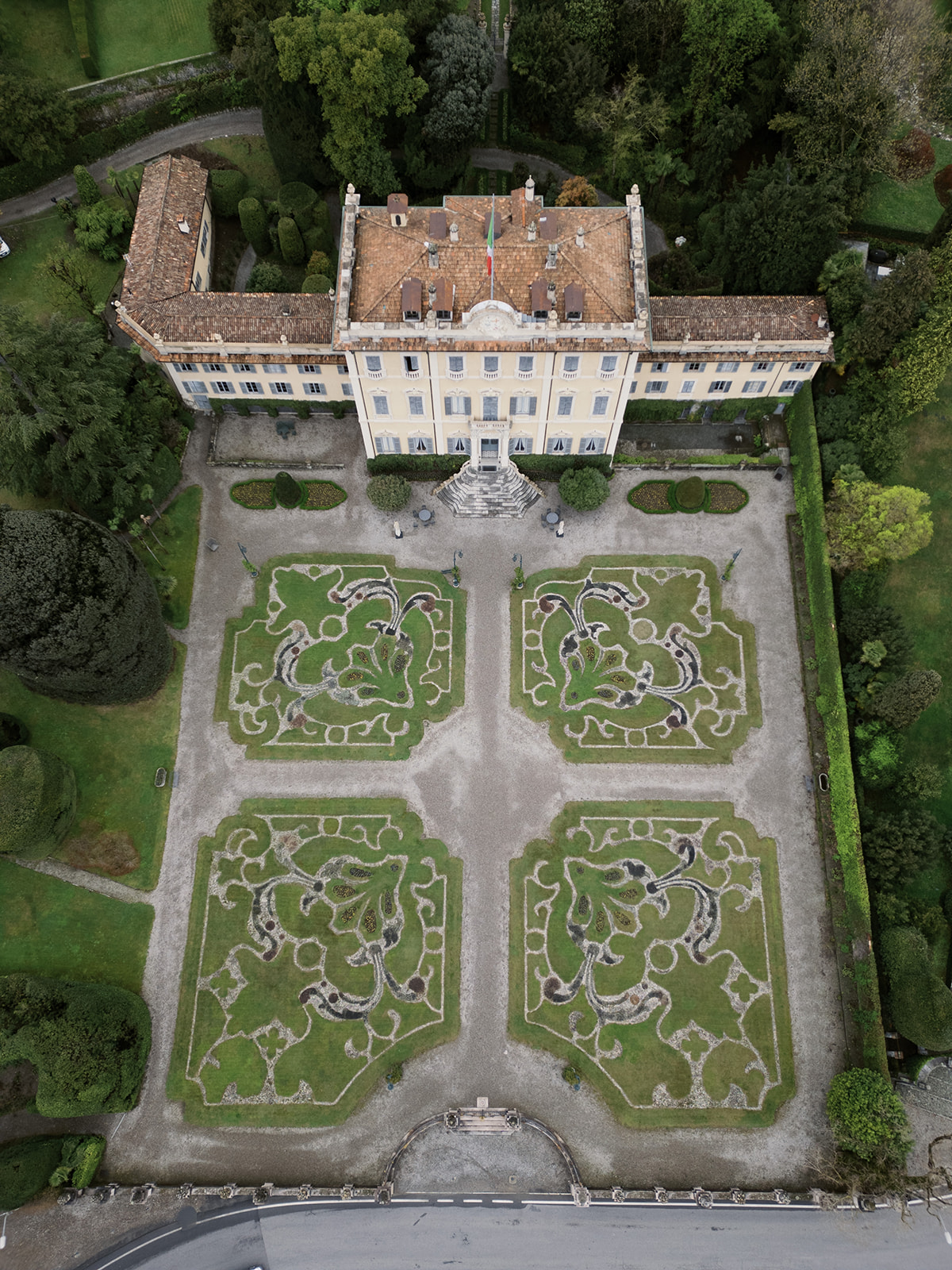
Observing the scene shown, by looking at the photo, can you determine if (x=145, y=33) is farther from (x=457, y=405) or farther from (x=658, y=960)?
(x=658, y=960)

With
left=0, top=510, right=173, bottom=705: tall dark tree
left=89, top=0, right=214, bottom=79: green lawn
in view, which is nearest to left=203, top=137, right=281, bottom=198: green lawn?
left=89, top=0, right=214, bottom=79: green lawn

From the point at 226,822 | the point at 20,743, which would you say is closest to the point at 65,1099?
the point at 226,822

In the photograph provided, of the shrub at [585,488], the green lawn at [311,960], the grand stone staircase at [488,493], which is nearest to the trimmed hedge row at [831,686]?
the shrub at [585,488]

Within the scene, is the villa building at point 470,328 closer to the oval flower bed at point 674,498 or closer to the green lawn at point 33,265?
the oval flower bed at point 674,498

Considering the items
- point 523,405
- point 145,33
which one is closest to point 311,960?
point 523,405

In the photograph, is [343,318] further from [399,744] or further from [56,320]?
[399,744]
